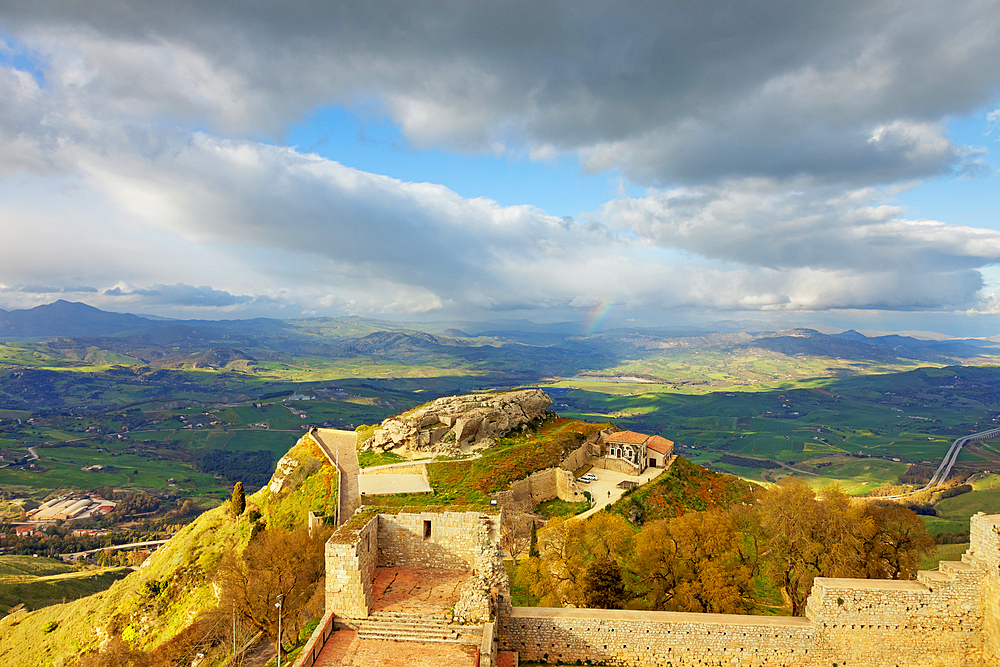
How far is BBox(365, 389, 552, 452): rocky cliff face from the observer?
50656mm

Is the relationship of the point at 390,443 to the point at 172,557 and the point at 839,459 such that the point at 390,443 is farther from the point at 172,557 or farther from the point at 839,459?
the point at 839,459

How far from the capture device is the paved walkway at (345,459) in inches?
1511

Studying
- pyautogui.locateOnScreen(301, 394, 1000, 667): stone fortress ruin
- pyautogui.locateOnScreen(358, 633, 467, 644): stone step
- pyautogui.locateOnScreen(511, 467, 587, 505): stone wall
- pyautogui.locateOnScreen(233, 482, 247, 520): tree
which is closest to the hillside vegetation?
pyautogui.locateOnScreen(233, 482, 247, 520): tree

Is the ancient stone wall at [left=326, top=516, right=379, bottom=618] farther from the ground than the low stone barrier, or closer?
farther from the ground

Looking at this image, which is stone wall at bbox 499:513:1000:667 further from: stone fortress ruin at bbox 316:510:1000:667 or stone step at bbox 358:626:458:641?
stone step at bbox 358:626:458:641

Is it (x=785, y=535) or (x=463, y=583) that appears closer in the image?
(x=463, y=583)

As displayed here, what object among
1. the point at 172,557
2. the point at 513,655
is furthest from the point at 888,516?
the point at 172,557

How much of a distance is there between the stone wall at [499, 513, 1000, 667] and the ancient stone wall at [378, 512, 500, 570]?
3206mm

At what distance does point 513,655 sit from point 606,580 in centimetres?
866

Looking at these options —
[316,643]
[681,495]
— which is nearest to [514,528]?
[681,495]

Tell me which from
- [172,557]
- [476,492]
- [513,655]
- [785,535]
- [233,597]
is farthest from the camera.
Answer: [172,557]

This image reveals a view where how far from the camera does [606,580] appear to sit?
84.5 ft

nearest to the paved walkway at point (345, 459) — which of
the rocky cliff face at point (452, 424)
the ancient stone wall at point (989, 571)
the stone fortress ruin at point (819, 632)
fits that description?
the rocky cliff face at point (452, 424)

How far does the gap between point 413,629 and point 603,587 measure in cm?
1295
